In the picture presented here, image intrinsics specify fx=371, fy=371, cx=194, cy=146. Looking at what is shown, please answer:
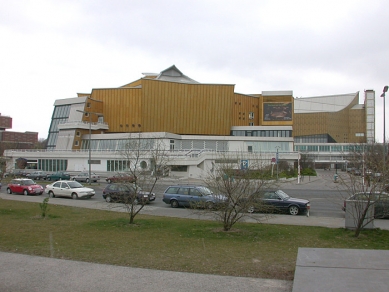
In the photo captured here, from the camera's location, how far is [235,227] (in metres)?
15.1

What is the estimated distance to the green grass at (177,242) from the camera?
8.45 meters

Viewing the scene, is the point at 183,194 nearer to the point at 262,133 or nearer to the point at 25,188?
the point at 25,188

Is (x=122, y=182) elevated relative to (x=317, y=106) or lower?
lower

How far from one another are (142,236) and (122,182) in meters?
4.04

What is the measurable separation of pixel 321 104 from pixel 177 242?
13958cm

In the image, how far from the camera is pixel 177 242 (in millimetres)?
11586

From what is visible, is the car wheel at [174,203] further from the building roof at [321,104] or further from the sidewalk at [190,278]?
the building roof at [321,104]

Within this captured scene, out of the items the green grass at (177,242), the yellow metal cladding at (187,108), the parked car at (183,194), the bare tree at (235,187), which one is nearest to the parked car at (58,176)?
the yellow metal cladding at (187,108)

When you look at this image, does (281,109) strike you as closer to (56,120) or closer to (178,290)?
(56,120)

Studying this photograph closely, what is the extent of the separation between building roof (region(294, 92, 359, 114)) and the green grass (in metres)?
131

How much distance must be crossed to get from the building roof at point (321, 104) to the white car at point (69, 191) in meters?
121

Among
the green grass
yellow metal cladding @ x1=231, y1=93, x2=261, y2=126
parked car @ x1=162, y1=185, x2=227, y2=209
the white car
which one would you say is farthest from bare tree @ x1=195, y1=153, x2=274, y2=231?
yellow metal cladding @ x1=231, y1=93, x2=261, y2=126

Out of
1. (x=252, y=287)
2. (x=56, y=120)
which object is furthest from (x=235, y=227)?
(x=56, y=120)

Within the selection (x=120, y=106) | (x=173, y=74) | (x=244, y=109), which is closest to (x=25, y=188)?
(x=120, y=106)
